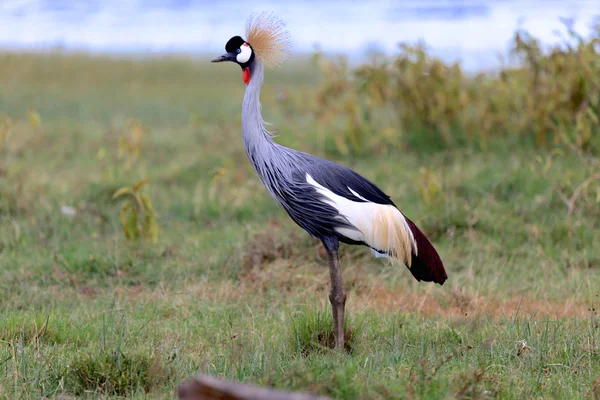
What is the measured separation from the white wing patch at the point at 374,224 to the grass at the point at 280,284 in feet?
1.54

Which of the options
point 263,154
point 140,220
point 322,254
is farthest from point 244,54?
point 140,220

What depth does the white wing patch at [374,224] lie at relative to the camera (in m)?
Result: 4.20

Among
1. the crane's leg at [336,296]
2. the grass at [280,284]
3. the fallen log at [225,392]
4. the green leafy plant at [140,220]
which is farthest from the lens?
the green leafy plant at [140,220]


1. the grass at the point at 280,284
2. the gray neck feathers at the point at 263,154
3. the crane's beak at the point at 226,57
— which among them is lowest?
the grass at the point at 280,284

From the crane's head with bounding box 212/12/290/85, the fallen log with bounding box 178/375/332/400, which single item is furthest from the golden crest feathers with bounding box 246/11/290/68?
the fallen log with bounding box 178/375/332/400

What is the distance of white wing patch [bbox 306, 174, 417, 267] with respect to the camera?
13.8ft

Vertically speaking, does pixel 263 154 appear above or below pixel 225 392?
above

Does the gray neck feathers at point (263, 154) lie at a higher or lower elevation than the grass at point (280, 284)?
higher

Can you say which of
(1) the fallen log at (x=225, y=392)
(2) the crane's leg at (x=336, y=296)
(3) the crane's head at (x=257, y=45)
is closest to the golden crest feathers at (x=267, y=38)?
(3) the crane's head at (x=257, y=45)

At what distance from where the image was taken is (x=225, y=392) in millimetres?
2428

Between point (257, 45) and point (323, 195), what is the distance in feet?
3.22

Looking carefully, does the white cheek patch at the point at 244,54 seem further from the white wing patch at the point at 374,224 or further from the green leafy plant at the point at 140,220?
the green leafy plant at the point at 140,220

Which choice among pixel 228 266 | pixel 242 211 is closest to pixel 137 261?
pixel 228 266

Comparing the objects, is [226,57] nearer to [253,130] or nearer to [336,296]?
[253,130]
